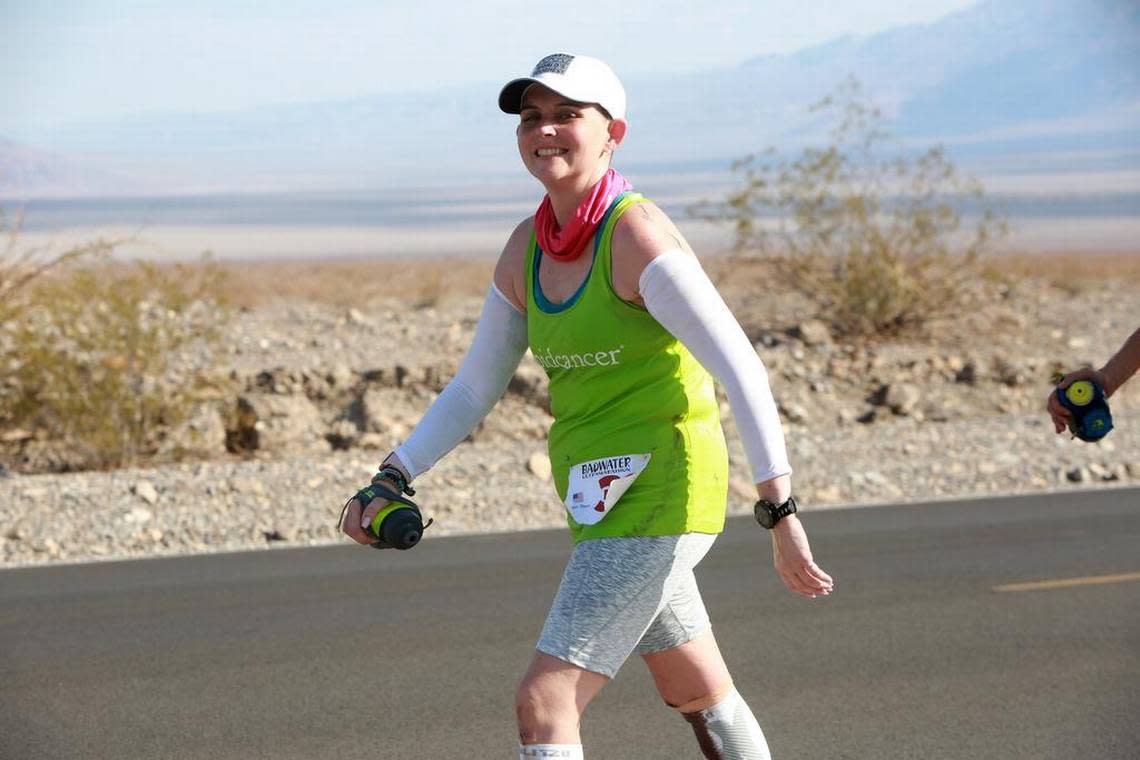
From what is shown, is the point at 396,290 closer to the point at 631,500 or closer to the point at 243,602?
the point at 243,602

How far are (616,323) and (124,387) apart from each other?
34.0 feet

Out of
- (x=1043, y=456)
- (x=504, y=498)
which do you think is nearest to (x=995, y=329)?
(x=1043, y=456)

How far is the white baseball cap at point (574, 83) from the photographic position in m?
3.62

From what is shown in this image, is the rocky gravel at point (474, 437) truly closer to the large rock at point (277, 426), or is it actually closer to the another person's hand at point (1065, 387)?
the large rock at point (277, 426)

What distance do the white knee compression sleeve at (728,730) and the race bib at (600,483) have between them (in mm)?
563

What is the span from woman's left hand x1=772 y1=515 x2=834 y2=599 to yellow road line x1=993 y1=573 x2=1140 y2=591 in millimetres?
5114

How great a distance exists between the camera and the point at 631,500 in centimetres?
363

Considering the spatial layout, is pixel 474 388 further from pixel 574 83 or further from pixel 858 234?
pixel 858 234

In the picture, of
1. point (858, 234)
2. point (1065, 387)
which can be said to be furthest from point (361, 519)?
point (858, 234)

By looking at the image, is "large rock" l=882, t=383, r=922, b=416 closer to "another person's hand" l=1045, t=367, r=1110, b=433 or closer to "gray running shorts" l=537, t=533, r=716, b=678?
"another person's hand" l=1045, t=367, r=1110, b=433

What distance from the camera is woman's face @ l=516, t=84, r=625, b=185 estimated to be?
144 inches

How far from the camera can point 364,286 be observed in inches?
1442

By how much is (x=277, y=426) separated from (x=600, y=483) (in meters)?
11.0

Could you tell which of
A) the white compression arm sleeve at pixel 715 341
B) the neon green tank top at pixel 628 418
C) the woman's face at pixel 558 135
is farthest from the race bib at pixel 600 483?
the woman's face at pixel 558 135
